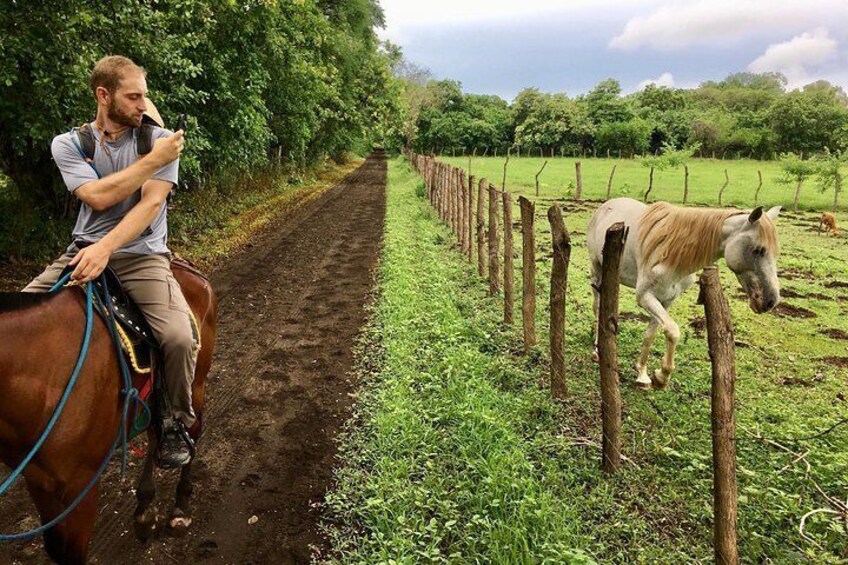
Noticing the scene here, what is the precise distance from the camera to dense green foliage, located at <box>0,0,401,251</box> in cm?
566

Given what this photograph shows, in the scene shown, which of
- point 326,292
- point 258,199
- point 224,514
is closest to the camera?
point 224,514

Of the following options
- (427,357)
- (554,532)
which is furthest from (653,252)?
(554,532)

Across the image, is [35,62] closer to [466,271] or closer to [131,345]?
[131,345]

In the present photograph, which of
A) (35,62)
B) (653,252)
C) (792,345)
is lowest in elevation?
(792,345)

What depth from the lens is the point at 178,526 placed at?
10.5 ft

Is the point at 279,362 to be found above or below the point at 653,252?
below

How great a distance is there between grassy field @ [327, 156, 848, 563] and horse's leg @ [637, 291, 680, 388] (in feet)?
0.54

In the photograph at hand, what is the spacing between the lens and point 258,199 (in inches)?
688

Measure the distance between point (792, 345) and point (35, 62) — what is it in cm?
976

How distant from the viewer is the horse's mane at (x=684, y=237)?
4.71 metres

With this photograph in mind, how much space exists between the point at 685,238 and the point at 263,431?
4.36 metres

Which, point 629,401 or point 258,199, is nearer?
point 629,401

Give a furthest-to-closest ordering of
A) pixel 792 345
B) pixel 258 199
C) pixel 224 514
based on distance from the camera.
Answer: pixel 258 199
pixel 792 345
pixel 224 514

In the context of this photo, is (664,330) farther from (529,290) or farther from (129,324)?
(129,324)
